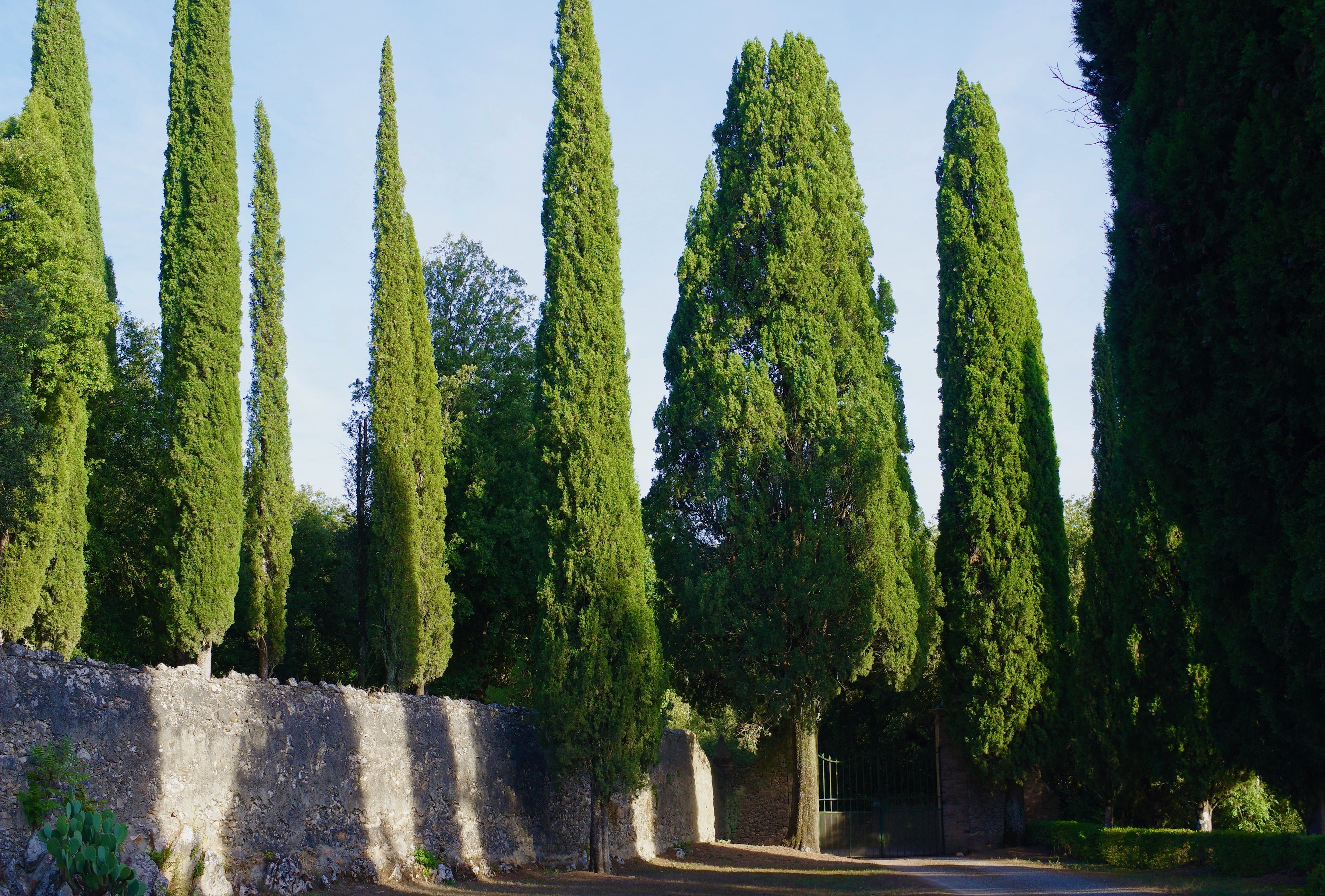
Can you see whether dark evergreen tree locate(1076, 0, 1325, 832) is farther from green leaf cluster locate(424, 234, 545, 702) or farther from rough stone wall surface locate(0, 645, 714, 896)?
green leaf cluster locate(424, 234, 545, 702)

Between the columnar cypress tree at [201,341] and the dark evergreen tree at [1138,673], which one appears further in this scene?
the columnar cypress tree at [201,341]

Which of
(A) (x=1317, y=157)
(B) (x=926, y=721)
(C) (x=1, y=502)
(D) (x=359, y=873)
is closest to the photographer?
(A) (x=1317, y=157)

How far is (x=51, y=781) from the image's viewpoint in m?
7.25

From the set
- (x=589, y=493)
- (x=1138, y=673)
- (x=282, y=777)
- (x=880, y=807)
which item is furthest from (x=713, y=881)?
(x=880, y=807)

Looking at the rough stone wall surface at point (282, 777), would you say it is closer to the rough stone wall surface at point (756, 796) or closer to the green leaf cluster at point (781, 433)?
the green leaf cluster at point (781, 433)

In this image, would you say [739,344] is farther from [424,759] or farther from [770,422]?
[424,759]

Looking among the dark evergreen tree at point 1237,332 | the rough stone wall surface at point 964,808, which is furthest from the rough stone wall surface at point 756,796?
the dark evergreen tree at point 1237,332

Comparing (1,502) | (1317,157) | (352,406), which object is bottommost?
(1,502)

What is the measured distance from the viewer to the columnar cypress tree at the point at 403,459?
19.1m

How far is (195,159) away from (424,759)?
11.9 meters

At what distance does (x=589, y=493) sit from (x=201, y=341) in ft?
27.2

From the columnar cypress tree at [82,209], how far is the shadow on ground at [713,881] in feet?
28.5

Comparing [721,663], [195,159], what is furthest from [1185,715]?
[195,159]

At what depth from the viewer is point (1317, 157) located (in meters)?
6.52
